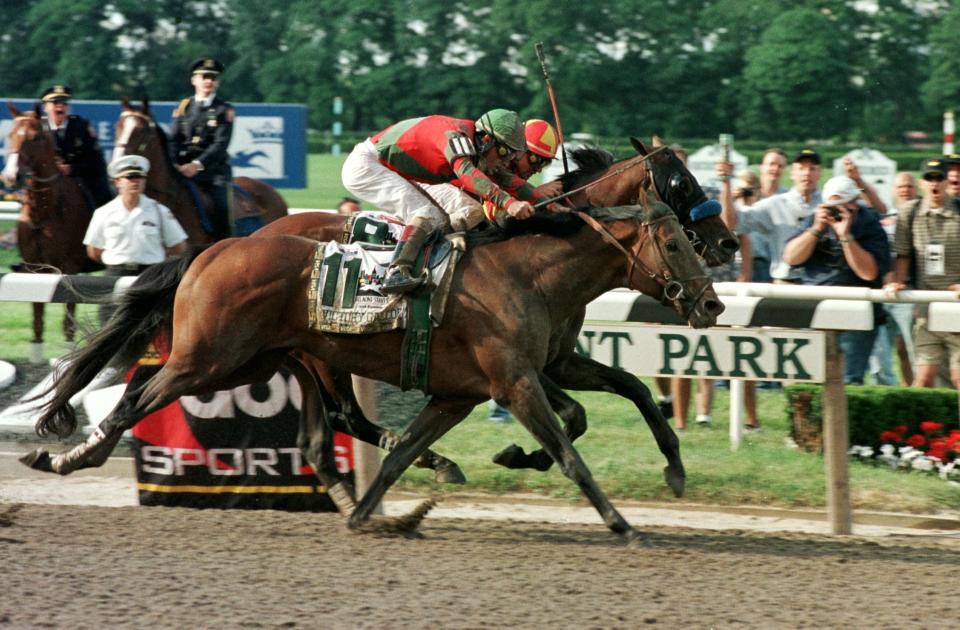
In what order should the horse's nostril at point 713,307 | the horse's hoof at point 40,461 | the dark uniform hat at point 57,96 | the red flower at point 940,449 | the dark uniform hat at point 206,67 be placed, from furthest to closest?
the dark uniform hat at point 57,96 < the dark uniform hat at point 206,67 < the red flower at point 940,449 < the horse's hoof at point 40,461 < the horse's nostril at point 713,307

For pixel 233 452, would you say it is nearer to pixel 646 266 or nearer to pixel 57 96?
pixel 646 266

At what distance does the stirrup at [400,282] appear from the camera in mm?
5188

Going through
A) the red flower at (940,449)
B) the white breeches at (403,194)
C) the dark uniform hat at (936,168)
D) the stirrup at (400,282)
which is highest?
the dark uniform hat at (936,168)

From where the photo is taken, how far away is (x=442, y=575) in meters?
4.68

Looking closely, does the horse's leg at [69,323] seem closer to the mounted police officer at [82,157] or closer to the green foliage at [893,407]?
the mounted police officer at [82,157]

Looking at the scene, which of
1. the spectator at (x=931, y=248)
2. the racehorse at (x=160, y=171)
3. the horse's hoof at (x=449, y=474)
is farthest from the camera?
the racehorse at (x=160, y=171)

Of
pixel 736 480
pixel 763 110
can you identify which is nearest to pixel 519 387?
pixel 736 480

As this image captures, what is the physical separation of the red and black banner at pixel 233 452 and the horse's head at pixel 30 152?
3.78 meters

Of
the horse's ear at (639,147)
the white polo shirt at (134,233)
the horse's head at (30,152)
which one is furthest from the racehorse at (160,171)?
the horse's ear at (639,147)

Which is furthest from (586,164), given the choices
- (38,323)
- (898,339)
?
(38,323)

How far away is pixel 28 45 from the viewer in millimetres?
37000

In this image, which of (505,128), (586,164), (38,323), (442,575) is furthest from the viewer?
(38,323)

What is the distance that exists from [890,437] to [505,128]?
2.52 m

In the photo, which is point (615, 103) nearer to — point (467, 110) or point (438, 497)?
point (467, 110)
